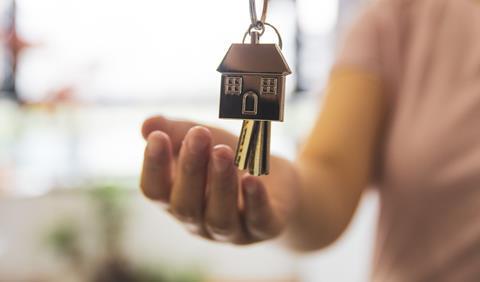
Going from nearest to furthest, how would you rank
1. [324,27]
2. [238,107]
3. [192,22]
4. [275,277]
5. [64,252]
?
[238,107] → [192,22] → [64,252] → [324,27] → [275,277]

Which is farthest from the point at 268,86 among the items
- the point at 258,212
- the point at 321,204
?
the point at 321,204

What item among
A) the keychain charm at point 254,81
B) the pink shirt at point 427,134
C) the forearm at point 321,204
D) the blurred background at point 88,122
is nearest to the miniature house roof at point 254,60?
the keychain charm at point 254,81

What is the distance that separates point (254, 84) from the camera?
0.84ft

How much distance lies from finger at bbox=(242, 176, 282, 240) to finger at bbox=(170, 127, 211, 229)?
3cm

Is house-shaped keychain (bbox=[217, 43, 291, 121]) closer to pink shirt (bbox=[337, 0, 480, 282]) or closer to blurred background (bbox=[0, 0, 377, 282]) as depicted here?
pink shirt (bbox=[337, 0, 480, 282])

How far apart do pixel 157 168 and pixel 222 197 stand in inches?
A: 1.5

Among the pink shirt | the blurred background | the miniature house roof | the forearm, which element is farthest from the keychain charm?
the blurred background

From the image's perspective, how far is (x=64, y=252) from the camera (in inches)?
70.2

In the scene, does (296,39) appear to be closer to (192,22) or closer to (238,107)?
(192,22)

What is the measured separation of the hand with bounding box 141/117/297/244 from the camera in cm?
28

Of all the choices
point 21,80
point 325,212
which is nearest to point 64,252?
point 21,80

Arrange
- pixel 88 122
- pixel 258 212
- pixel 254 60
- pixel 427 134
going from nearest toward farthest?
pixel 254 60 < pixel 258 212 < pixel 427 134 < pixel 88 122

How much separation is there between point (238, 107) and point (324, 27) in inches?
81.4

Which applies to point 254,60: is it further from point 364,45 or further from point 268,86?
point 364,45
